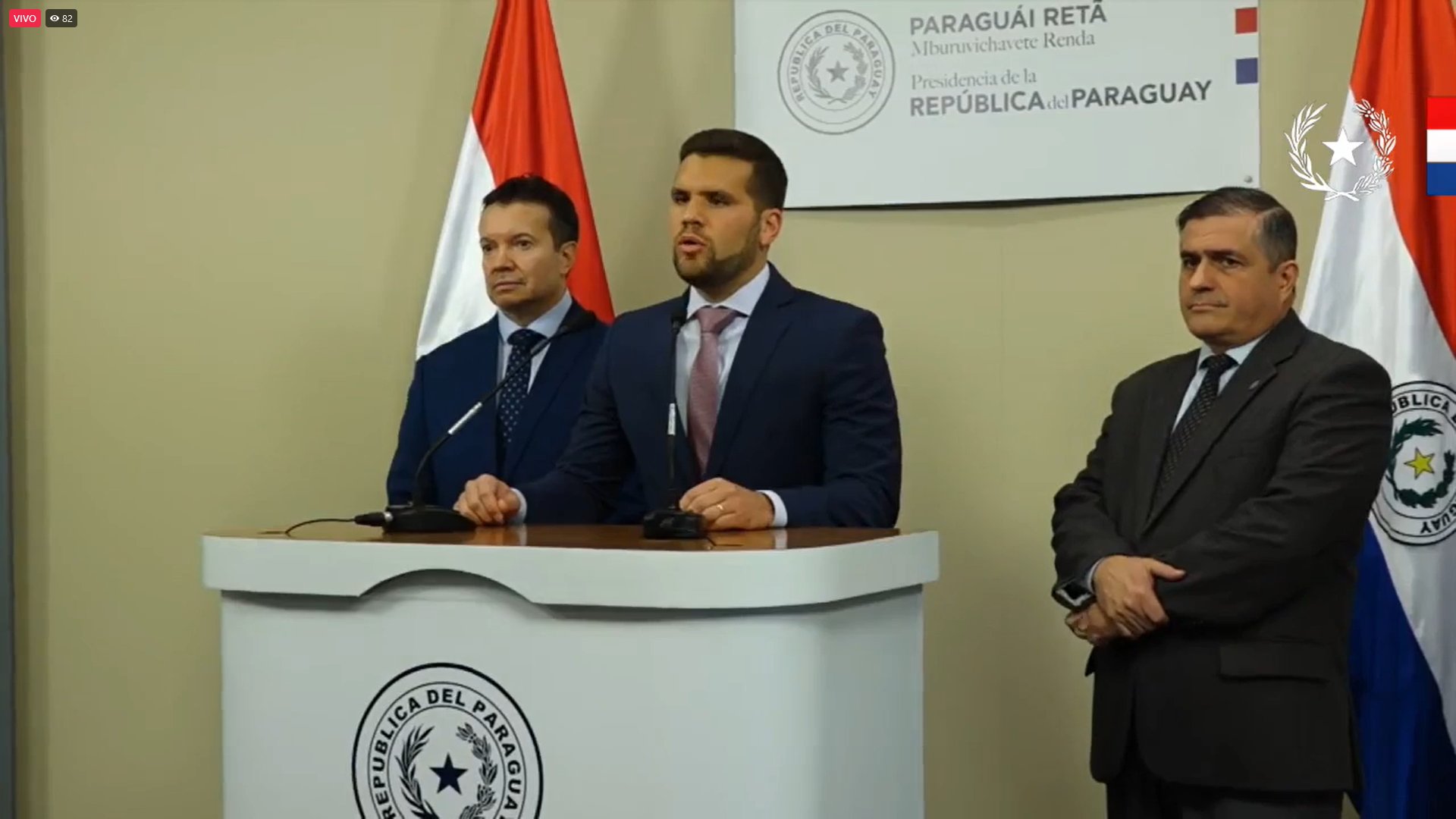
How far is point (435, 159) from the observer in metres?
4.05

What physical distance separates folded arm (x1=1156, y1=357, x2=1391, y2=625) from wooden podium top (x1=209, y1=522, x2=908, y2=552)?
1.99 ft

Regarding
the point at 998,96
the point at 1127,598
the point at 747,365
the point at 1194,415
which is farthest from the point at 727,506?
the point at 998,96

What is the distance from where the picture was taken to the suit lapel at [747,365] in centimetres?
260

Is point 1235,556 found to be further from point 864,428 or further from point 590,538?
point 590,538

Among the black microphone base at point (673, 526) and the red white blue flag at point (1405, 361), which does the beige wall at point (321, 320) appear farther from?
the black microphone base at point (673, 526)

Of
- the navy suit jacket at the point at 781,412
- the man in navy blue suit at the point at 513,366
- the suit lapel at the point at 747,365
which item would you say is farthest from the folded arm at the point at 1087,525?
the man in navy blue suit at the point at 513,366

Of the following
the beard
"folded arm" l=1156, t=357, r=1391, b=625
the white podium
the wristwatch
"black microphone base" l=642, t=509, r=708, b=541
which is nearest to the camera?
the white podium

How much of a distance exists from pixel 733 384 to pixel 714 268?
0.22m

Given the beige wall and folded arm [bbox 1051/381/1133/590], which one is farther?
the beige wall

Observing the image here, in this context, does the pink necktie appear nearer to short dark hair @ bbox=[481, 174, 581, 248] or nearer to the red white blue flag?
short dark hair @ bbox=[481, 174, 581, 248]

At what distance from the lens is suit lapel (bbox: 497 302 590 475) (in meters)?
3.07

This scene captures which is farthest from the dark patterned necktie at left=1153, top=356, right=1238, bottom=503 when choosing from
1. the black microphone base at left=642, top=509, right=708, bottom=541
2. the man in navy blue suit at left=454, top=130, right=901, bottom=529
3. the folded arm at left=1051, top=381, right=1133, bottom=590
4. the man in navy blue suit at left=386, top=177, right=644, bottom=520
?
the man in navy blue suit at left=386, top=177, right=644, bottom=520

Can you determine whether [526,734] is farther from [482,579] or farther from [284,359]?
[284,359]

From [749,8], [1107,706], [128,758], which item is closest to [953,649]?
[1107,706]
